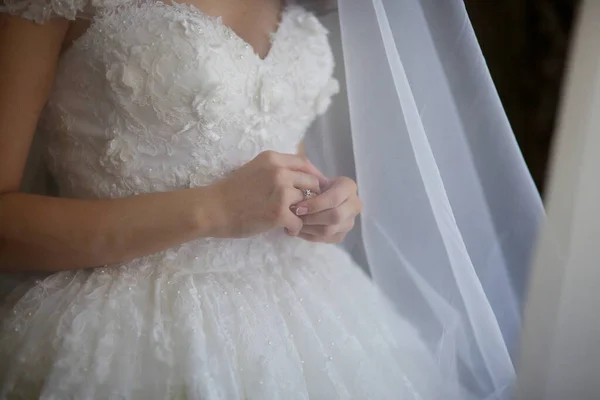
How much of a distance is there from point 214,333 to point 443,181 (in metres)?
0.33

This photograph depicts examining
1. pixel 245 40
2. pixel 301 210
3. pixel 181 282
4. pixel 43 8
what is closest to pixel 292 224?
pixel 301 210

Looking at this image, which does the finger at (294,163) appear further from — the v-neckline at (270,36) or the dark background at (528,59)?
the dark background at (528,59)

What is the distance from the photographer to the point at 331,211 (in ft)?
2.14

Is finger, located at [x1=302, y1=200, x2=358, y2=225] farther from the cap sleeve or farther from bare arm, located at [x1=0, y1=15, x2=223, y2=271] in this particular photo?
the cap sleeve

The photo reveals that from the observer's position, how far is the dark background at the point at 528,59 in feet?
2.13

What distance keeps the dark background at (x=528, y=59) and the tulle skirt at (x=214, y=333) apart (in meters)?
0.28

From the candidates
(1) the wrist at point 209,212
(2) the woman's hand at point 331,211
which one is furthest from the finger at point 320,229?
(1) the wrist at point 209,212

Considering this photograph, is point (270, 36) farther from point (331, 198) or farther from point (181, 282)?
point (181, 282)

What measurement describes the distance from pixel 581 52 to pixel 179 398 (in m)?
0.56

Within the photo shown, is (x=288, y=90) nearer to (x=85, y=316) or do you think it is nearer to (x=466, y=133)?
(x=466, y=133)

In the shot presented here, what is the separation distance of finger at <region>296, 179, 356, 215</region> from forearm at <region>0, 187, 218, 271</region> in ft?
0.37

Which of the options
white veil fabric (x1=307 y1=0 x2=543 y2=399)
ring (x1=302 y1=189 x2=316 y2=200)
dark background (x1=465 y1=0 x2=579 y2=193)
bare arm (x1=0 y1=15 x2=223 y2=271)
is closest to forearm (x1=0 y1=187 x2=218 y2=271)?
bare arm (x1=0 y1=15 x2=223 y2=271)

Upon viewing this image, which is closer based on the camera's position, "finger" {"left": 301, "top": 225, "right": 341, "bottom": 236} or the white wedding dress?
the white wedding dress

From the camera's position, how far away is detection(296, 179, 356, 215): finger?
64 cm
